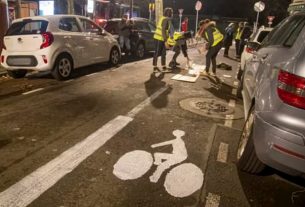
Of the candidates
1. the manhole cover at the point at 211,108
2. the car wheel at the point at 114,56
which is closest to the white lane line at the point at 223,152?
the manhole cover at the point at 211,108

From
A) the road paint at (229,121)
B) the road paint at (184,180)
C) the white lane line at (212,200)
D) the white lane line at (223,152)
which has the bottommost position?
the white lane line at (212,200)

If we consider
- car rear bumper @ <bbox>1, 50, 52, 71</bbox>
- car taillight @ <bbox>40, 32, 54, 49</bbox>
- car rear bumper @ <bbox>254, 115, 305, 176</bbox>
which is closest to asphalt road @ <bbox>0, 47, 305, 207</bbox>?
car rear bumper @ <bbox>254, 115, 305, 176</bbox>

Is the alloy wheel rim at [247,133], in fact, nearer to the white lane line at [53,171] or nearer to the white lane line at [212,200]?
the white lane line at [212,200]

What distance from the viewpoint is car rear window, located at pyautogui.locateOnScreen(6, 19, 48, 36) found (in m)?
8.33

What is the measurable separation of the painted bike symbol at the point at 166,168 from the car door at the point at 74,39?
5.43m

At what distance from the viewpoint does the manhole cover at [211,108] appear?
20.2 ft

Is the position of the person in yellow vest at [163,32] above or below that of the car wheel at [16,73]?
above

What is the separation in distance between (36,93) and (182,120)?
3534 mm

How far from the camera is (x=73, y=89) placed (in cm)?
771

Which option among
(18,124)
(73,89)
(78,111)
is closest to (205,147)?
(78,111)

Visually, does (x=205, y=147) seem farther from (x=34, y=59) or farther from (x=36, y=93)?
(x=34, y=59)

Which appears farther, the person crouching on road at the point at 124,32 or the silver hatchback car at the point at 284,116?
the person crouching on road at the point at 124,32

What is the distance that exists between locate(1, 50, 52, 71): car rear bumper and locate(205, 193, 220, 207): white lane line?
6215mm

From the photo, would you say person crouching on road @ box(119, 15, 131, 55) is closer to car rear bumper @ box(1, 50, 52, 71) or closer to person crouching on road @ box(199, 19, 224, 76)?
person crouching on road @ box(199, 19, 224, 76)
